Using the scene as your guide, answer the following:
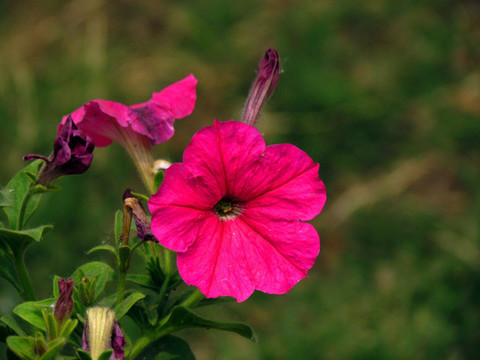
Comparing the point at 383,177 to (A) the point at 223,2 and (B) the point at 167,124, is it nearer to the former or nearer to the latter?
(A) the point at 223,2

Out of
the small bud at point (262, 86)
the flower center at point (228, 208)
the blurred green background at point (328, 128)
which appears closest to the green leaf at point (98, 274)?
the flower center at point (228, 208)

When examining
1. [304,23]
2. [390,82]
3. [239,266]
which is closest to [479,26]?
[390,82]

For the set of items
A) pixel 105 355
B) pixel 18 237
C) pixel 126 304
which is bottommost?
pixel 105 355

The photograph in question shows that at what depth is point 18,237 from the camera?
1213 mm

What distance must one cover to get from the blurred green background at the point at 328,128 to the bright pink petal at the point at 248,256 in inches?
78.9

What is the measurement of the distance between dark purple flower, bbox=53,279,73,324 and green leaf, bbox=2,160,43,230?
0.24 meters

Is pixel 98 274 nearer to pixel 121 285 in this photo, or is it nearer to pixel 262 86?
pixel 121 285

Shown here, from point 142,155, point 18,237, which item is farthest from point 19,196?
point 142,155

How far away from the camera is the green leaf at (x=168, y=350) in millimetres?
1296

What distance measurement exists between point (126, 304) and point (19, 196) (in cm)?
37

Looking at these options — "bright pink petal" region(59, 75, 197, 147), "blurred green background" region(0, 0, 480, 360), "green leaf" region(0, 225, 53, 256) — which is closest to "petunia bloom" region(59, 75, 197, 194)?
"bright pink petal" region(59, 75, 197, 147)

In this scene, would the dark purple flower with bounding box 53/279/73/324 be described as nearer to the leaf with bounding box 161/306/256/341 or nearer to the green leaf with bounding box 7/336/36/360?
the green leaf with bounding box 7/336/36/360

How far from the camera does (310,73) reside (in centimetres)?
413

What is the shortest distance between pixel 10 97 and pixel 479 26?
318cm
